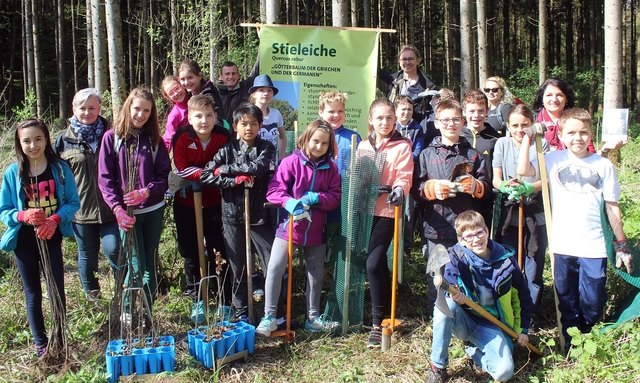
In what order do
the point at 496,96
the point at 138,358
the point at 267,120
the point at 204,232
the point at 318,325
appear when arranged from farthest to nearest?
1. the point at 496,96
2. the point at 267,120
3. the point at 204,232
4. the point at 318,325
5. the point at 138,358

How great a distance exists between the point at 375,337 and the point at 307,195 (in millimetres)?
1224

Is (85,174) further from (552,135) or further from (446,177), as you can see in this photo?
(552,135)

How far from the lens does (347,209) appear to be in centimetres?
467

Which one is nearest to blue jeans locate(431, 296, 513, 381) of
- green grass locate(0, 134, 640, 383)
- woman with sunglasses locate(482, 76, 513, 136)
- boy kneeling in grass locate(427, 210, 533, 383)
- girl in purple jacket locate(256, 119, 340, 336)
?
boy kneeling in grass locate(427, 210, 533, 383)

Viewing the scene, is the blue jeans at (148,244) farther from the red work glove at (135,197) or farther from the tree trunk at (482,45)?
the tree trunk at (482,45)

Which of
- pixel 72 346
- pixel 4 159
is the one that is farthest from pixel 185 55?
pixel 72 346

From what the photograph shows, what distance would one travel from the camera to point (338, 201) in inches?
179

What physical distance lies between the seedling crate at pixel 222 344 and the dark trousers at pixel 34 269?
3.33 feet

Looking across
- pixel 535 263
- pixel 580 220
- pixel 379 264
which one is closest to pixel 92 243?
pixel 379 264

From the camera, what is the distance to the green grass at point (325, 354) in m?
3.75

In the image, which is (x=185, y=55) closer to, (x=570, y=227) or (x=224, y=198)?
(x=224, y=198)

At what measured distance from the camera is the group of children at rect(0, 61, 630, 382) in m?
3.91

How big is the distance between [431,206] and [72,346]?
2.86m

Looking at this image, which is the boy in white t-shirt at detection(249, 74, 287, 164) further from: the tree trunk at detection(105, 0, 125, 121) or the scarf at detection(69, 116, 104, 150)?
the tree trunk at detection(105, 0, 125, 121)
